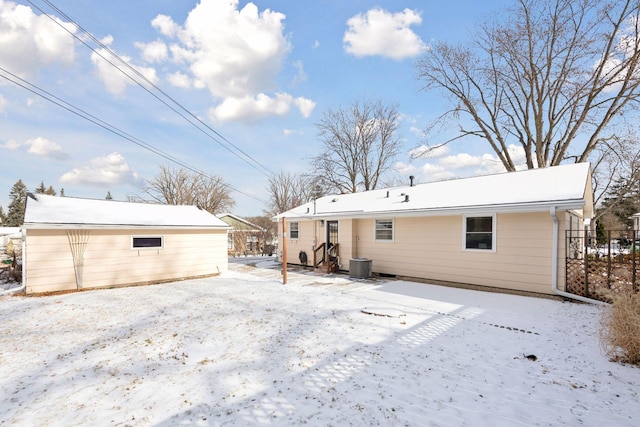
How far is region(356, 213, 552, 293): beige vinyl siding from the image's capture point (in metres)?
7.67

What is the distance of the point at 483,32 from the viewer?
58.1ft

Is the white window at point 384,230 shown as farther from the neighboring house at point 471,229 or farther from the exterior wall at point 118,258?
the exterior wall at point 118,258

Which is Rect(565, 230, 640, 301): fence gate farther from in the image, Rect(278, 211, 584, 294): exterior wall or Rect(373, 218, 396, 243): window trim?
Rect(373, 218, 396, 243): window trim

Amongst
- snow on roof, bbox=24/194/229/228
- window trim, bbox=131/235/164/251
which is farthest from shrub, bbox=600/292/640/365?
window trim, bbox=131/235/164/251

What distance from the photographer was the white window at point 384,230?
1087 cm

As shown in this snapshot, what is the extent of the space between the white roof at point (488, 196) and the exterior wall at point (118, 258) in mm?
4652

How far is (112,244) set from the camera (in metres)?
9.46

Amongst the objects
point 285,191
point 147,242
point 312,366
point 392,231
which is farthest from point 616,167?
point 285,191

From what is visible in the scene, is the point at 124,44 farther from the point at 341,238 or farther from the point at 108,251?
the point at 341,238

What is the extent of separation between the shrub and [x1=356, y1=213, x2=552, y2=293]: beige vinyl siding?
12.1 ft

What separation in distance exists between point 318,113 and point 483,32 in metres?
13.7

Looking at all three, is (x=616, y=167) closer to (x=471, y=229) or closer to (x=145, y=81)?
(x=471, y=229)

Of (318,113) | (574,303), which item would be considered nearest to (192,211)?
(574,303)

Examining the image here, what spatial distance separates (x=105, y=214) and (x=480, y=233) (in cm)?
1229
